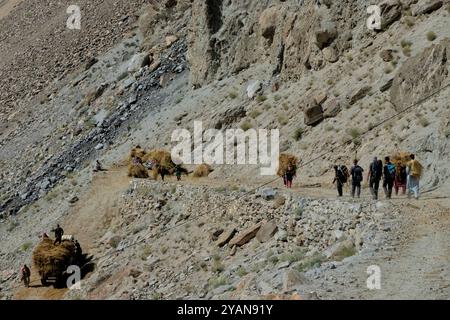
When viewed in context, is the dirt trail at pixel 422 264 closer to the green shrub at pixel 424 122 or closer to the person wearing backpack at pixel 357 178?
the person wearing backpack at pixel 357 178

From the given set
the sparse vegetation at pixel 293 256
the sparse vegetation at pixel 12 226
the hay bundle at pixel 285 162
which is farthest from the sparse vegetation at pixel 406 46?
the sparse vegetation at pixel 12 226

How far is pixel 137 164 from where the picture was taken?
30.2 m

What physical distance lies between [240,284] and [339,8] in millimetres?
16723

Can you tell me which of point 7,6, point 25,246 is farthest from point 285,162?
point 7,6

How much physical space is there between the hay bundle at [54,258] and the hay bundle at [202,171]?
570 centimetres

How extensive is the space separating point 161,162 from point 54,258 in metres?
7.19

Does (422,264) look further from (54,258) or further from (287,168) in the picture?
(54,258)

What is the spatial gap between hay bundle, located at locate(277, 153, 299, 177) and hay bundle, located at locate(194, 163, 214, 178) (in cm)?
427

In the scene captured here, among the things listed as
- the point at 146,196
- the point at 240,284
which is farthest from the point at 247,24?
the point at 240,284

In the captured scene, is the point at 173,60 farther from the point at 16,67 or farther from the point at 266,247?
the point at 266,247

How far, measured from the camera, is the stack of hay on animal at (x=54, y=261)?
77.7ft

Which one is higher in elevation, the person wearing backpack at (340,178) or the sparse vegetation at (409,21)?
the sparse vegetation at (409,21)

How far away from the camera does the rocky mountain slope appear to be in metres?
Answer: 15.4
